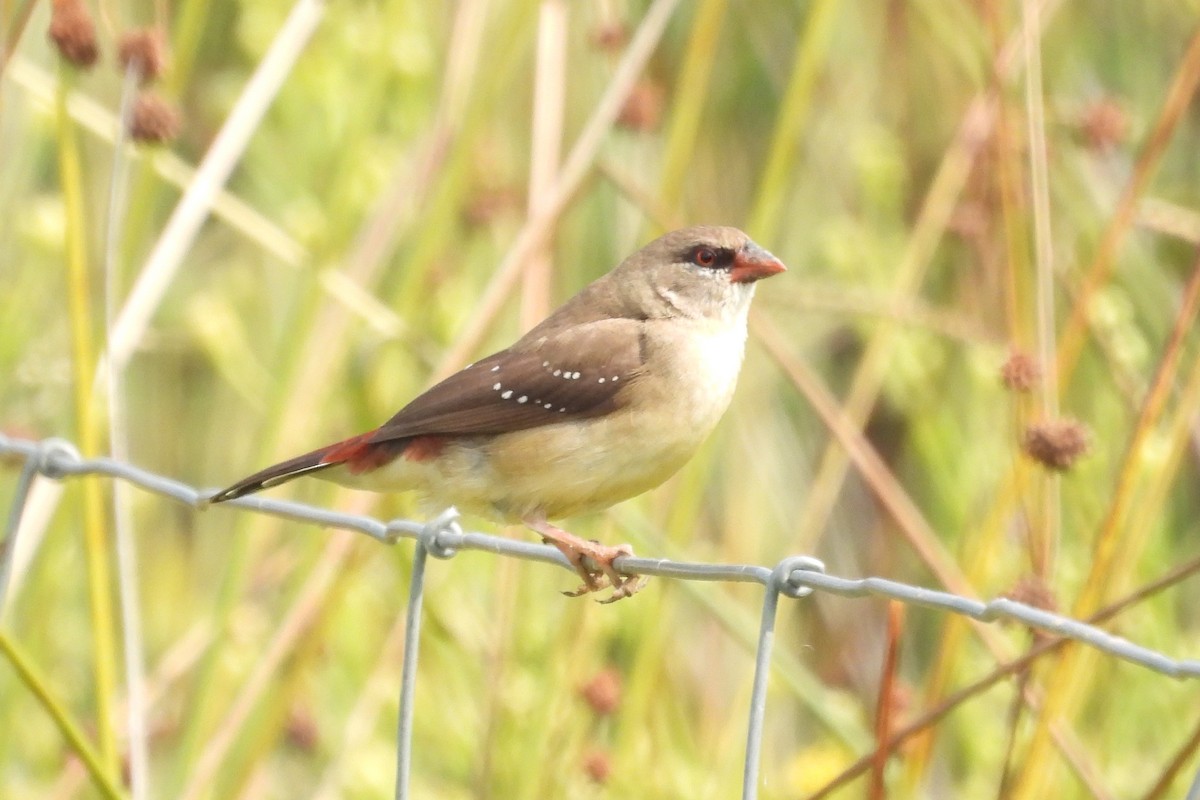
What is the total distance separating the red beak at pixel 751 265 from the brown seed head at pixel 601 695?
34.3 inches

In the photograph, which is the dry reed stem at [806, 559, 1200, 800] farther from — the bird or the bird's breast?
the bird's breast

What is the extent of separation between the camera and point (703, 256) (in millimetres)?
3193

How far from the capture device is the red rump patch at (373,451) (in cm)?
281

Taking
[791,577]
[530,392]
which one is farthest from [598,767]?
[791,577]

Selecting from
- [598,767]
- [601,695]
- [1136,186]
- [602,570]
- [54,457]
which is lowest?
[598,767]

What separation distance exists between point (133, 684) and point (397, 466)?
629 mm

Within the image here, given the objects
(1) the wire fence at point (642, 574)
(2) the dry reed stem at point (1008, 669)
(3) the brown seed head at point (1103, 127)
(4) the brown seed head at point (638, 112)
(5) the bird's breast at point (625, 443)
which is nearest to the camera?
(1) the wire fence at point (642, 574)

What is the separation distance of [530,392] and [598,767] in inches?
31.1

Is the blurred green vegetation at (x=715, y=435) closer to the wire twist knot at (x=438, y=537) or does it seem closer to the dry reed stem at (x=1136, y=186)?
the dry reed stem at (x=1136, y=186)

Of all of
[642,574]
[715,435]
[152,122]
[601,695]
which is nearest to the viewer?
[642,574]

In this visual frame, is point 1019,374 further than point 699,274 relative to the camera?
No

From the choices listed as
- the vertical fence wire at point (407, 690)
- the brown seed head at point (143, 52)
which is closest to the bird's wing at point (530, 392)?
the vertical fence wire at point (407, 690)

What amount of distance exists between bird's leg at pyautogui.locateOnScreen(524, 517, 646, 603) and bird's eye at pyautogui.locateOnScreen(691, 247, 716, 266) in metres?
0.71

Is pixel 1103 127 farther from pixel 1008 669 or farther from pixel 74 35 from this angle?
pixel 74 35
